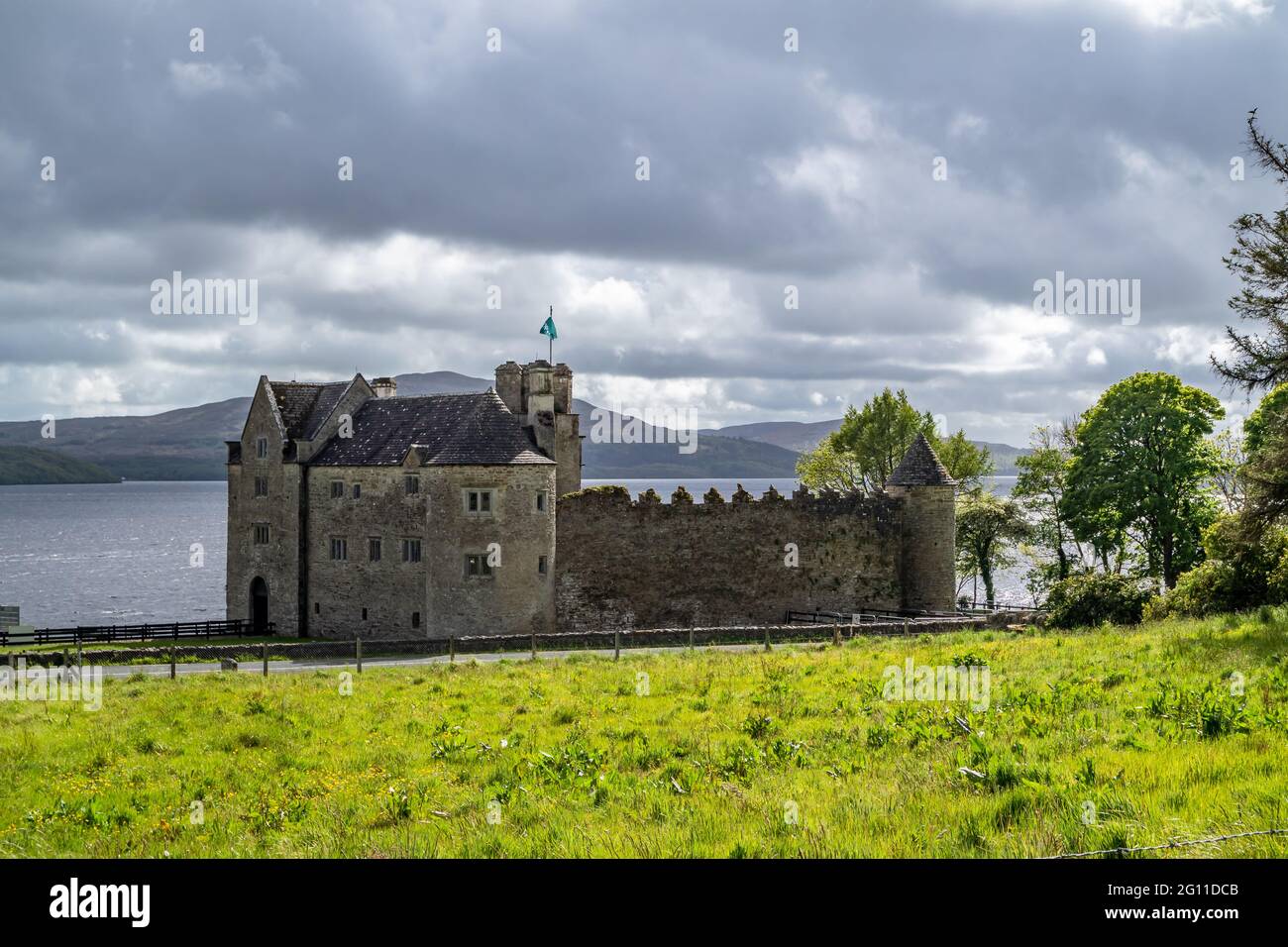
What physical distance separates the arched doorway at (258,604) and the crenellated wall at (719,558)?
16.1m

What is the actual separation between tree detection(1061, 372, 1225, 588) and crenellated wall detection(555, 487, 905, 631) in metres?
8.79

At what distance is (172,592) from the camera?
10425 cm

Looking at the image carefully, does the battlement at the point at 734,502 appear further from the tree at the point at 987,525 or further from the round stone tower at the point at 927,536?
the tree at the point at 987,525

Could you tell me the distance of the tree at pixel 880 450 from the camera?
65.3 meters

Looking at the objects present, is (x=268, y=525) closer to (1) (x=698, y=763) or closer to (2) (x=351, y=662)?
(2) (x=351, y=662)

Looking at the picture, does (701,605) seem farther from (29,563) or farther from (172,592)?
(29,563)

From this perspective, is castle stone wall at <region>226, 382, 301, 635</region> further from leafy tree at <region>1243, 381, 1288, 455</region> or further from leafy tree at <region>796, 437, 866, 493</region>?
leafy tree at <region>1243, 381, 1288, 455</region>

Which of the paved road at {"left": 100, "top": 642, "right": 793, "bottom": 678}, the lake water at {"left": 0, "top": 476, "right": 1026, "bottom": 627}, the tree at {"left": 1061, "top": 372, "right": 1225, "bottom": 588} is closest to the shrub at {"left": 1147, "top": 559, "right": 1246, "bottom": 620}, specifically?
the paved road at {"left": 100, "top": 642, "right": 793, "bottom": 678}

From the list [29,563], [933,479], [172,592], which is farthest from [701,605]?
[29,563]

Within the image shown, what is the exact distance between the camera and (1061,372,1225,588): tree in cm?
4344

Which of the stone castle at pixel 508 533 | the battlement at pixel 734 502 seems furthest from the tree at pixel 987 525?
the battlement at pixel 734 502

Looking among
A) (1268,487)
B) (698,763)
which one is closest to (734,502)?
(1268,487)

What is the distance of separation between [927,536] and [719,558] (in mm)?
10272
